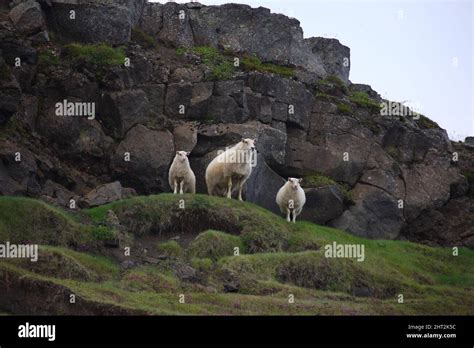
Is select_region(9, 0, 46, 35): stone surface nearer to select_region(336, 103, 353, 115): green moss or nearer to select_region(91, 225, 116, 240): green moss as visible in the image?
select_region(91, 225, 116, 240): green moss

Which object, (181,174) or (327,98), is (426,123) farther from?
(181,174)

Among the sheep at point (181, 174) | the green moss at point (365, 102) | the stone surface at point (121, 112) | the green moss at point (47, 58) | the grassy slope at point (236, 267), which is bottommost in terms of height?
the grassy slope at point (236, 267)

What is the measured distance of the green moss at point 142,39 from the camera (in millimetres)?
47219

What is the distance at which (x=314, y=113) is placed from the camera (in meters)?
46.3

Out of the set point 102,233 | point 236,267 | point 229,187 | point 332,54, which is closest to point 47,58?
point 229,187

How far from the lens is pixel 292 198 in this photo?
125ft

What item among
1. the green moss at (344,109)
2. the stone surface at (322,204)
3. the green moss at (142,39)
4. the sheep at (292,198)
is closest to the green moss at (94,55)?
the green moss at (142,39)

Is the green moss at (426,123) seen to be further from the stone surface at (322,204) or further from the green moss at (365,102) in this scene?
the stone surface at (322,204)

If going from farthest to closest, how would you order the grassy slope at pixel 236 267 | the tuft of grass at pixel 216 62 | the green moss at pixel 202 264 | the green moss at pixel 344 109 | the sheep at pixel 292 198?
the green moss at pixel 344 109, the tuft of grass at pixel 216 62, the sheep at pixel 292 198, the green moss at pixel 202 264, the grassy slope at pixel 236 267

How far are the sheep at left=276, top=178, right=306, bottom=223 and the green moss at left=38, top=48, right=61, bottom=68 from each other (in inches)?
508

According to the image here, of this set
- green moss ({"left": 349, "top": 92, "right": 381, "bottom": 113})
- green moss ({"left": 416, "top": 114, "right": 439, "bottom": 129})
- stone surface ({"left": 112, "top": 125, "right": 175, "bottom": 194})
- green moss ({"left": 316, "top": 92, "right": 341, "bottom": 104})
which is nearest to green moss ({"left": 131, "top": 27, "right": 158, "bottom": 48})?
stone surface ({"left": 112, "top": 125, "right": 175, "bottom": 194})

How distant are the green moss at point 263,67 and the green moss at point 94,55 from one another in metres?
7.30

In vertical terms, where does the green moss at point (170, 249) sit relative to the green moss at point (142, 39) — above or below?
below
